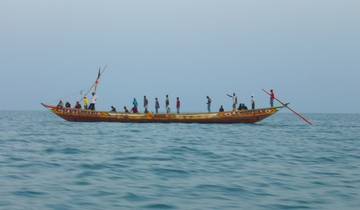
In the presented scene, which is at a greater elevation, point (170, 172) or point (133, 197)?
point (170, 172)

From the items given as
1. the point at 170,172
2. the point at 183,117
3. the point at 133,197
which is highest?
the point at 183,117

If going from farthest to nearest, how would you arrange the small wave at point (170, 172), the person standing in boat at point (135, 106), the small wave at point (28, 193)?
the person standing in boat at point (135, 106)
the small wave at point (170, 172)
the small wave at point (28, 193)

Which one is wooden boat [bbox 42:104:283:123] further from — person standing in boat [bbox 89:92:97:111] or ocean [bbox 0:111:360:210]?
ocean [bbox 0:111:360:210]

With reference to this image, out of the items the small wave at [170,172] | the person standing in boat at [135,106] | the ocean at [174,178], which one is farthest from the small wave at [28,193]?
the person standing in boat at [135,106]

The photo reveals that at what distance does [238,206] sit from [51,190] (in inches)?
186

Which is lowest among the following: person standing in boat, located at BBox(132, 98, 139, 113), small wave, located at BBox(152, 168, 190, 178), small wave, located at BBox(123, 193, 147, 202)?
small wave, located at BBox(123, 193, 147, 202)

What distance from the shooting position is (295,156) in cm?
2144

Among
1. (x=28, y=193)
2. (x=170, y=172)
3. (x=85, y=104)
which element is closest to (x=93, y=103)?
(x=85, y=104)

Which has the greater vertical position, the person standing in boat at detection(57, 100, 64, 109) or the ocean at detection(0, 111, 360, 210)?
the person standing in boat at detection(57, 100, 64, 109)

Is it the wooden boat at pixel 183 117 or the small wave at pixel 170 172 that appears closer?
the small wave at pixel 170 172

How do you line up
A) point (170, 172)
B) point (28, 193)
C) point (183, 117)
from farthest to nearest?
point (183, 117), point (170, 172), point (28, 193)

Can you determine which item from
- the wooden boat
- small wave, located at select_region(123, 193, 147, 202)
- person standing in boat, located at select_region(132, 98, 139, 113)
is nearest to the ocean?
small wave, located at select_region(123, 193, 147, 202)

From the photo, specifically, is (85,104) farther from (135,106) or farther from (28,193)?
(28,193)

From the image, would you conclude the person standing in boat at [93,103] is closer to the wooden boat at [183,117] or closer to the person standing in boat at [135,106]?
the wooden boat at [183,117]
